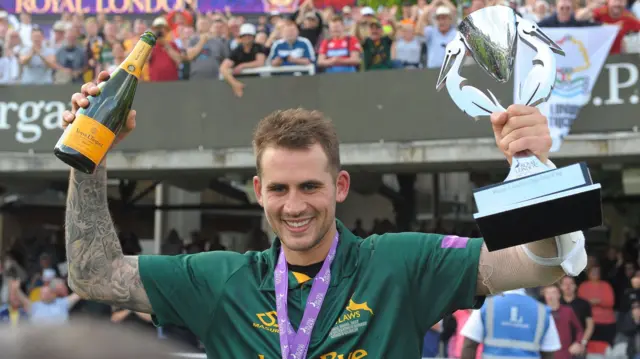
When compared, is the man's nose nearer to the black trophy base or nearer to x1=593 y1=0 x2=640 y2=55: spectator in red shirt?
the black trophy base

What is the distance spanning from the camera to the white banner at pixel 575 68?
33.6 feet

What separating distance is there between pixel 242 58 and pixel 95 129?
29.9ft

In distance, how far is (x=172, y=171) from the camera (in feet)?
42.7

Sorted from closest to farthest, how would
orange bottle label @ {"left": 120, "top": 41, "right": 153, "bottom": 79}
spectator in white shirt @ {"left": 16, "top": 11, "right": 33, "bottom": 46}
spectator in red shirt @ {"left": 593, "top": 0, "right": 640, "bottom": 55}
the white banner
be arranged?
orange bottle label @ {"left": 120, "top": 41, "right": 153, "bottom": 79}, the white banner, spectator in red shirt @ {"left": 593, "top": 0, "right": 640, "bottom": 55}, spectator in white shirt @ {"left": 16, "top": 11, "right": 33, "bottom": 46}

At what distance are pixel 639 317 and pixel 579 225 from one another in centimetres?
701

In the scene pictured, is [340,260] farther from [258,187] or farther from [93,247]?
[93,247]

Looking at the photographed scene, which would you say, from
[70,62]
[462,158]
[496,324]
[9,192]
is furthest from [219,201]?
[496,324]

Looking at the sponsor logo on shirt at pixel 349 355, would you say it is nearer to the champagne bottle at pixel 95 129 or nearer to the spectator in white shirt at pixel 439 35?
the champagne bottle at pixel 95 129

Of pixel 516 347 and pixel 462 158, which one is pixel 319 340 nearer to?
pixel 516 347

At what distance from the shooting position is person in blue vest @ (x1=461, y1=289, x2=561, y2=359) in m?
6.58

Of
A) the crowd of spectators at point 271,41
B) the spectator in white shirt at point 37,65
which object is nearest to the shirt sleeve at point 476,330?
the crowd of spectators at point 271,41

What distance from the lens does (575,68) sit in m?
10.4

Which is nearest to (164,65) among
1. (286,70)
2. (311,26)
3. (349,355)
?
(286,70)

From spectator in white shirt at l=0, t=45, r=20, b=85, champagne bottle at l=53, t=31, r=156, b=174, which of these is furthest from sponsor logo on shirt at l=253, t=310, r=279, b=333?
spectator in white shirt at l=0, t=45, r=20, b=85
